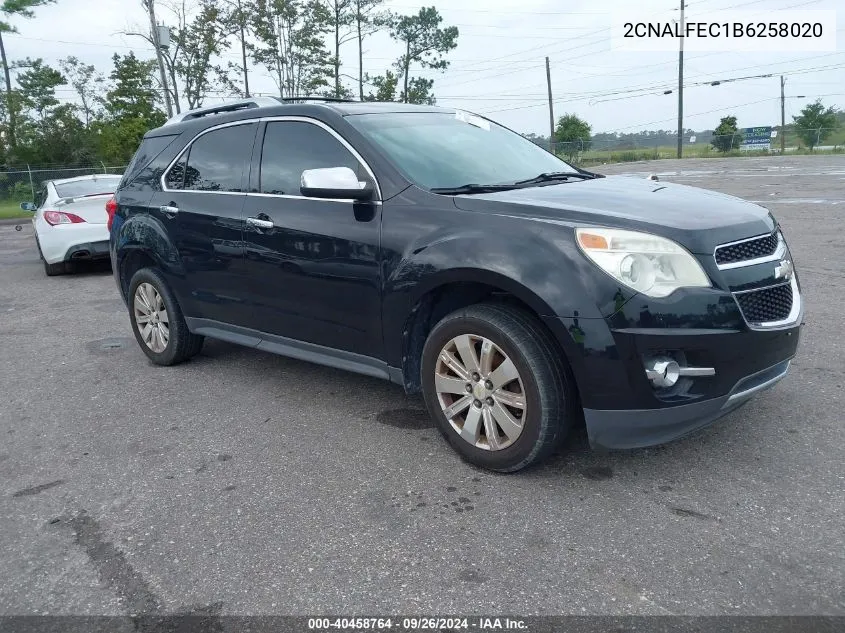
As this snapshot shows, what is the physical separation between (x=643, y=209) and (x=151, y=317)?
3.86 metres

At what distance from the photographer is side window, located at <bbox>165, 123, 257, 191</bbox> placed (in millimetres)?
4648

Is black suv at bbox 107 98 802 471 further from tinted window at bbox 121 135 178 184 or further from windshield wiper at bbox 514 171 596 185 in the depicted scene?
tinted window at bbox 121 135 178 184

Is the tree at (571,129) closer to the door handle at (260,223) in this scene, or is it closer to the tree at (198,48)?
the tree at (198,48)

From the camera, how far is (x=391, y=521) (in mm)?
3094

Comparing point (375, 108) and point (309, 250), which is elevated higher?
point (375, 108)

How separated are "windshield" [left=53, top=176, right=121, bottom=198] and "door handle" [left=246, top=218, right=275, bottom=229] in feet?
23.4

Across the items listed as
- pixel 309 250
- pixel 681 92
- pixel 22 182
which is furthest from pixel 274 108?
pixel 681 92

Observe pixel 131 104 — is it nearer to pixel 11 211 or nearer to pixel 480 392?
pixel 11 211

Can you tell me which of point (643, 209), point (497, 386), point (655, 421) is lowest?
point (655, 421)

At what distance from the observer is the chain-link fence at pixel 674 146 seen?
54.6m

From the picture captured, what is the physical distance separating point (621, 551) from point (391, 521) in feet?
3.13

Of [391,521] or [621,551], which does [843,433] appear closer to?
[621,551]

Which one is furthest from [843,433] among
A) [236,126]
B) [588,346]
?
[236,126]

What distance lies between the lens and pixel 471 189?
150 inches
